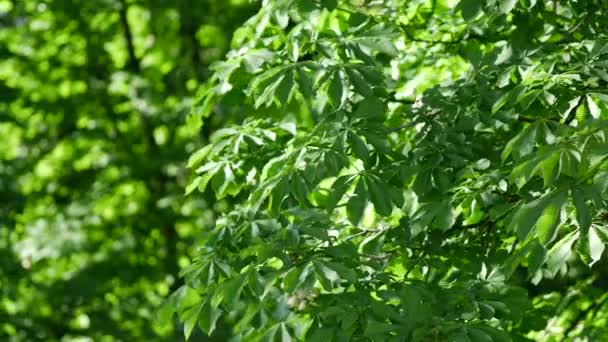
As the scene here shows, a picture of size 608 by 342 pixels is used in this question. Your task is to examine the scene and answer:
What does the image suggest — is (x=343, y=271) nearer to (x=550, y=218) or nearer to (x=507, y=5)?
(x=550, y=218)

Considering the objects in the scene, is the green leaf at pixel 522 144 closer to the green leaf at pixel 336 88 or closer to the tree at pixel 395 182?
the tree at pixel 395 182

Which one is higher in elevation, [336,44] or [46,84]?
[336,44]

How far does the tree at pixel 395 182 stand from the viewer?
263cm

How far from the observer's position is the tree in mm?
2629

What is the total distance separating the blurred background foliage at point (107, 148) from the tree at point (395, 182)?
4911 millimetres

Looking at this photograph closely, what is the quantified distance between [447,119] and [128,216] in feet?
21.1

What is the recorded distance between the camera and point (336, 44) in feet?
9.79

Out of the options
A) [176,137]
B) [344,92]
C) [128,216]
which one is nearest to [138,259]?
[128,216]

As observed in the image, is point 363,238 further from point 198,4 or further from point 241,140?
point 198,4

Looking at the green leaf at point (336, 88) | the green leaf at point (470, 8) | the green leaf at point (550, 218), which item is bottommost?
the green leaf at point (550, 218)

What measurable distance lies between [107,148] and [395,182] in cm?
668

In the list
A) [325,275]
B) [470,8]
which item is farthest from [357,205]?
[470,8]

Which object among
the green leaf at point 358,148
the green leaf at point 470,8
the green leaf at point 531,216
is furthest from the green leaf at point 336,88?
the green leaf at point 531,216

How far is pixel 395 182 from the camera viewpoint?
2.98 metres
